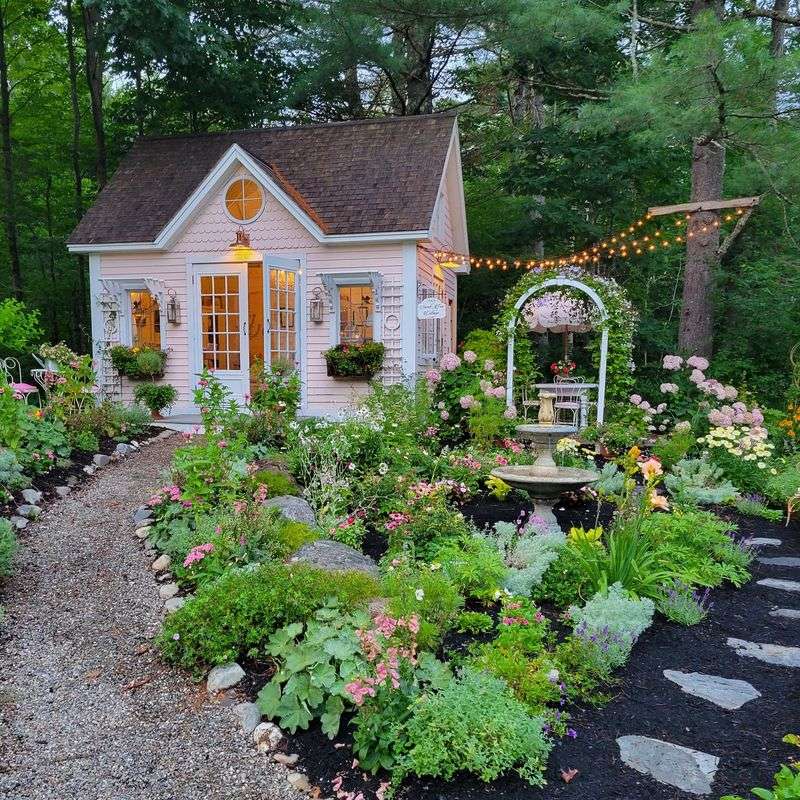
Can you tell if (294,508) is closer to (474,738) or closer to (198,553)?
(198,553)

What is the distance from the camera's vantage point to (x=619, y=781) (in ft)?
7.48

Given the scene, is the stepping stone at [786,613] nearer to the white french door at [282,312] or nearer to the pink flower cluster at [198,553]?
the pink flower cluster at [198,553]

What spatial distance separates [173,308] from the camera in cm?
998

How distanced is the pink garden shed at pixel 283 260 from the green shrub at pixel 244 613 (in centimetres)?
614

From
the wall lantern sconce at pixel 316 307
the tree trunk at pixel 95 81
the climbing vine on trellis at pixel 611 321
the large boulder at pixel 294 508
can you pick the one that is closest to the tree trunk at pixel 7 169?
the tree trunk at pixel 95 81

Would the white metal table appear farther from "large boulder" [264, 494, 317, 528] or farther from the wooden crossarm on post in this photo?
"large boulder" [264, 494, 317, 528]

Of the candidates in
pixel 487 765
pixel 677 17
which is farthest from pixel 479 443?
pixel 677 17

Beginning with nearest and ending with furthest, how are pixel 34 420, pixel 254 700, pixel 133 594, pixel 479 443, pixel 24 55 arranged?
pixel 254 700
pixel 133 594
pixel 34 420
pixel 479 443
pixel 24 55

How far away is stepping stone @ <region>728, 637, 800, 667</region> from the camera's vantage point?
3.24 metres

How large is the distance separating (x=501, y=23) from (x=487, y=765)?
1288 centimetres

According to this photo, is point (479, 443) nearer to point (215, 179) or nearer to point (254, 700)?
point (254, 700)

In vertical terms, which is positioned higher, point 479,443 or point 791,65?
point 791,65

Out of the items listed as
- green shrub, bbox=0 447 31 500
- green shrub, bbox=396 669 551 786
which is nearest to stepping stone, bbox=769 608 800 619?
green shrub, bbox=396 669 551 786

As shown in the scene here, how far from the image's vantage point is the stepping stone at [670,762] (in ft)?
7.48
